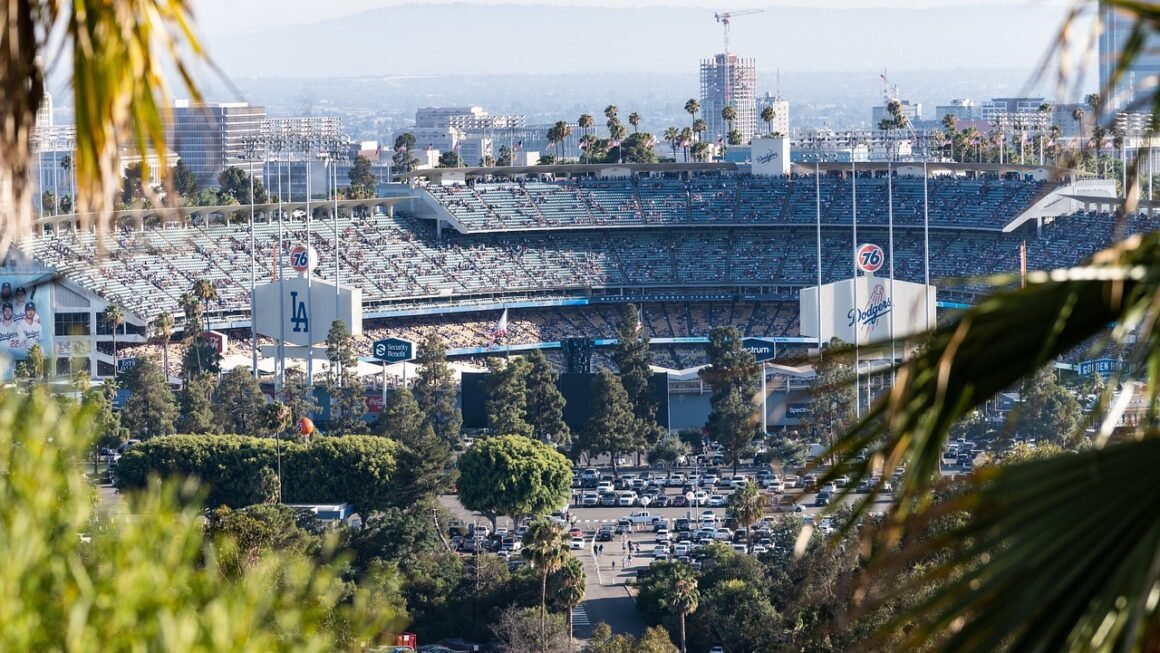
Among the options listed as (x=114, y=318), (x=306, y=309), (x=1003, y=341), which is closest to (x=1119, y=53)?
(x=1003, y=341)

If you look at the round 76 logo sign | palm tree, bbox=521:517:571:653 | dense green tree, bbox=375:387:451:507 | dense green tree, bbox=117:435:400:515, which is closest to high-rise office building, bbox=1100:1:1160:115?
palm tree, bbox=521:517:571:653

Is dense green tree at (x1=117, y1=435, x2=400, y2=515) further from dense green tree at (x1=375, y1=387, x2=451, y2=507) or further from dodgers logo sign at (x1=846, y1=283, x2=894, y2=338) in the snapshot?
dodgers logo sign at (x1=846, y1=283, x2=894, y2=338)

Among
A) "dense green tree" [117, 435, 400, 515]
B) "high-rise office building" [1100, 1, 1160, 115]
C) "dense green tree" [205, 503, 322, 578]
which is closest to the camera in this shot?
"high-rise office building" [1100, 1, 1160, 115]

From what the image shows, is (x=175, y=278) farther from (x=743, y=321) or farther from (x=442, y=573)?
(x=442, y=573)

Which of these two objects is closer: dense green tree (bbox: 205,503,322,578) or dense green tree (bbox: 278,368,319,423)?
dense green tree (bbox: 205,503,322,578)

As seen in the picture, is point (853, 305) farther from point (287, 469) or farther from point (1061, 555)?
point (1061, 555)

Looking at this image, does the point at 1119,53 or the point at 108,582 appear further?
the point at 108,582

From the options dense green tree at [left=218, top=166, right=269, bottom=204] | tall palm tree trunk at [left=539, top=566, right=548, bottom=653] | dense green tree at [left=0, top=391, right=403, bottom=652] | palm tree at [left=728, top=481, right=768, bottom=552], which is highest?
dense green tree at [left=218, top=166, right=269, bottom=204]
